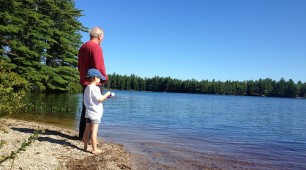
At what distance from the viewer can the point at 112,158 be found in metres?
5.77

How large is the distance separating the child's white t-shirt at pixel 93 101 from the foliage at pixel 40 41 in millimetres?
19047

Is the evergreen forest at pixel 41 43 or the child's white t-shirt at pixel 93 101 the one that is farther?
the evergreen forest at pixel 41 43

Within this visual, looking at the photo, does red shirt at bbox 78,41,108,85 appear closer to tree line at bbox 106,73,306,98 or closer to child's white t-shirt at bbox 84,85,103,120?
child's white t-shirt at bbox 84,85,103,120

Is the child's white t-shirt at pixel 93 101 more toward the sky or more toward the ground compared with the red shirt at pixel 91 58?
more toward the ground

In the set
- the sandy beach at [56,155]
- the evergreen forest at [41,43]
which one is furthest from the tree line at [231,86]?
the sandy beach at [56,155]

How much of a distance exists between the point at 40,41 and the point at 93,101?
23395mm

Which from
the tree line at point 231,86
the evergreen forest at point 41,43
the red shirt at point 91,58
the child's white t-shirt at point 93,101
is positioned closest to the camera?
the child's white t-shirt at point 93,101

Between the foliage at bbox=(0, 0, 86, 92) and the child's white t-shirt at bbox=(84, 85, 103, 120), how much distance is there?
19.0 m

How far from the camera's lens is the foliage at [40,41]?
2405 cm

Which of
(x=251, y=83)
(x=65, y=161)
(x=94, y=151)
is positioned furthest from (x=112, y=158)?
(x=251, y=83)

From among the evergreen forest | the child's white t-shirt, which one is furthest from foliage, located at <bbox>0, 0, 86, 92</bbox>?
the child's white t-shirt

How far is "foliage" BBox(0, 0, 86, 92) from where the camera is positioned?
24047 millimetres

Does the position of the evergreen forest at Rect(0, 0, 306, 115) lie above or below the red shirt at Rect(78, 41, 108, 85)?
above

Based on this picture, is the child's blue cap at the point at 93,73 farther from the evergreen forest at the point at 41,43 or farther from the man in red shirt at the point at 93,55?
the evergreen forest at the point at 41,43
